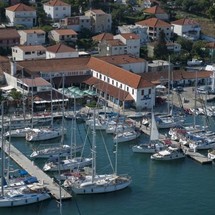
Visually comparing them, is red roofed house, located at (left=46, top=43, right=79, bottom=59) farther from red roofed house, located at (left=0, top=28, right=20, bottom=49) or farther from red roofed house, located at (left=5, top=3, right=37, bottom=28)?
red roofed house, located at (left=5, top=3, right=37, bottom=28)

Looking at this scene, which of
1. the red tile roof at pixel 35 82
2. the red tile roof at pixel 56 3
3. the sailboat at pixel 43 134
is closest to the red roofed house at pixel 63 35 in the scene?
the red tile roof at pixel 56 3

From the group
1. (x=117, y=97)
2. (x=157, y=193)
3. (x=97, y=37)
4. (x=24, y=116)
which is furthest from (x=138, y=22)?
(x=157, y=193)

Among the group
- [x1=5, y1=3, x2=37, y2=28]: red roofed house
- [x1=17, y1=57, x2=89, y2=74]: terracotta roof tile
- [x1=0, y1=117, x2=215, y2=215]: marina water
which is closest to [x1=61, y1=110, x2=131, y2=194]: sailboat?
[x1=0, y1=117, x2=215, y2=215]: marina water

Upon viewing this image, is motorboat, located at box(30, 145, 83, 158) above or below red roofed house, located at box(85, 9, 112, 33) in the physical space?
below

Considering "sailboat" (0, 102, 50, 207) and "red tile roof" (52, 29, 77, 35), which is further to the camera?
"red tile roof" (52, 29, 77, 35)

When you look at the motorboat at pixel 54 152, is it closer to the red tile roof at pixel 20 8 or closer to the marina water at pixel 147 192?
the marina water at pixel 147 192

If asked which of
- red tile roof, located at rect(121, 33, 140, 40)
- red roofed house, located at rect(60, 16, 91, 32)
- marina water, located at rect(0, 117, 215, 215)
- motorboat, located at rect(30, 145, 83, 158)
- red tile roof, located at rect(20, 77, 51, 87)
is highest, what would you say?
red roofed house, located at rect(60, 16, 91, 32)

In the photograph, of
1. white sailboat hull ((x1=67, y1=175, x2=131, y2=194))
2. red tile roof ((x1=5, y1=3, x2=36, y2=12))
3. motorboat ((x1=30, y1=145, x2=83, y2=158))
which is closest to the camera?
white sailboat hull ((x1=67, y1=175, x2=131, y2=194))
